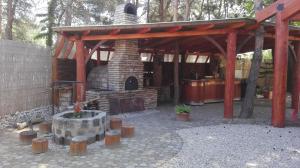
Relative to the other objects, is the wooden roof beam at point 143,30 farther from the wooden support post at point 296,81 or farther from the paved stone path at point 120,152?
the wooden support post at point 296,81

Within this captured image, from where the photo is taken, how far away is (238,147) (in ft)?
19.3

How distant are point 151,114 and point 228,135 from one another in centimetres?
360

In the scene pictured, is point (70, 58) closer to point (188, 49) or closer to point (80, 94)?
point (80, 94)

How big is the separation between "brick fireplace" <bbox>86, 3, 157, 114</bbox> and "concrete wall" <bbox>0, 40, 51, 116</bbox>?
60.7 inches

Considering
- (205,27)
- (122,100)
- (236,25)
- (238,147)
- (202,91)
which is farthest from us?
(202,91)

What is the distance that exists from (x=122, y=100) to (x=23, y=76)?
3.08 m

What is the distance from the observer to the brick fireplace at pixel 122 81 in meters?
9.90

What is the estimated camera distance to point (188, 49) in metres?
14.5

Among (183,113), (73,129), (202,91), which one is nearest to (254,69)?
(183,113)

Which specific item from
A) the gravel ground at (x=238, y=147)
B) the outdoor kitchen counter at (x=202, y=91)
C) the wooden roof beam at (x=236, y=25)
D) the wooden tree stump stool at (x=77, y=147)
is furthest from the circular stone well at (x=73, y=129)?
the outdoor kitchen counter at (x=202, y=91)

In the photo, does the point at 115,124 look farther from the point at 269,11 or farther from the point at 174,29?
the point at 269,11

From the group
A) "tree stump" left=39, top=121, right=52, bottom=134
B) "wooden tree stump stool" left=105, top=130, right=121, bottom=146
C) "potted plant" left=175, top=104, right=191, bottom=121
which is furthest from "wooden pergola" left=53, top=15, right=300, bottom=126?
"wooden tree stump stool" left=105, top=130, right=121, bottom=146

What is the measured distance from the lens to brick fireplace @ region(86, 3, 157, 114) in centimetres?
990

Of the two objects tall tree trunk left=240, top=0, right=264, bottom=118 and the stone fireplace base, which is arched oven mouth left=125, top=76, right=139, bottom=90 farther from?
tall tree trunk left=240, top=0, right=264, bottom=118
